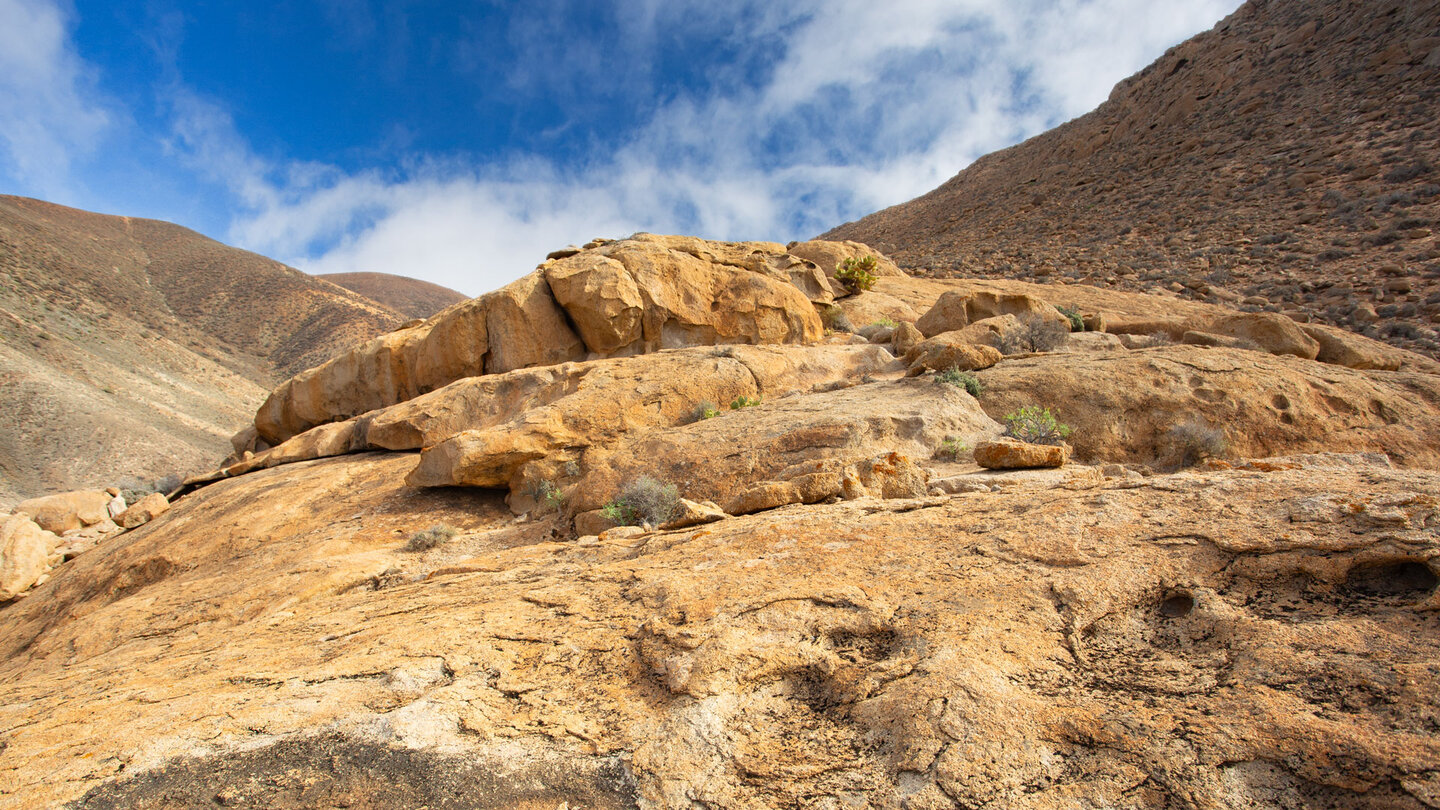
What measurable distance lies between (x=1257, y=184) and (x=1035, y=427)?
21.5 metres

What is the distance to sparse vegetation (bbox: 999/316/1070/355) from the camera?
10219mm

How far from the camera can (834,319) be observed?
13898 mm

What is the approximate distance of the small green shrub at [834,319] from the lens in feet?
45.0

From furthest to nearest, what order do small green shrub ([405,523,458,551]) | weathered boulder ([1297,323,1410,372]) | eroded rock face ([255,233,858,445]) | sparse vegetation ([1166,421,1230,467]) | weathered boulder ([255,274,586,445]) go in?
weathered boulder ([255,274,586,445]) → eroded rock face ([255,233,858,445]) → weathered boulder ([1297,323,1410,372]) → small green shrub ([405,523,458,551]) → sparse vegetation ([1166,421,1230,467])

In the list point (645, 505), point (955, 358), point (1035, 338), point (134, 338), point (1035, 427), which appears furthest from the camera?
point (134, 338)

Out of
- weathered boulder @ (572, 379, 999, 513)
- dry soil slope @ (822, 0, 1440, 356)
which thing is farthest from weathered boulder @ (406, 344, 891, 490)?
dry soil slope @ (822, 0, 1440, 356)

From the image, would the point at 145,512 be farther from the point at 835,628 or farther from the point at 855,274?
the point at 855,274

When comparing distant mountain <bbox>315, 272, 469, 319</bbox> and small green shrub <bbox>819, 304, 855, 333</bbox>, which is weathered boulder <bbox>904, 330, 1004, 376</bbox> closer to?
small green shrub <bbox>819, 304, 855, 333</bbox>

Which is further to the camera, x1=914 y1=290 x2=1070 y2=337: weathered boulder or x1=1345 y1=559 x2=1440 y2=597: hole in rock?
x1=914 y1=290 x2=1070 y2=337: weathered boulder

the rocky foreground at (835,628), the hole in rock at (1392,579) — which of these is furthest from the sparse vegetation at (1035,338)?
the hole in rock at (1392,579)

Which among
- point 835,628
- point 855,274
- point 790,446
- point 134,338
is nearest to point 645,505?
point 790,446

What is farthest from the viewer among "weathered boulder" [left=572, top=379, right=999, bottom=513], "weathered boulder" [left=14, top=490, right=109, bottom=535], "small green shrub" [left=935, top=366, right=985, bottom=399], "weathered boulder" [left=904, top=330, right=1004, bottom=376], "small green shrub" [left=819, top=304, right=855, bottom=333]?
"small green shrub" [left=819, top=304, right=855, bottom=333]

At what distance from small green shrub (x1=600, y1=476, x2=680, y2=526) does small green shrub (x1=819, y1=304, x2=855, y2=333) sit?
854 centimetres

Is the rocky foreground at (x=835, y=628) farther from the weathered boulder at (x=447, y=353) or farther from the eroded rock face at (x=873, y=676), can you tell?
the weathered boulder at (x=447, y=353)
